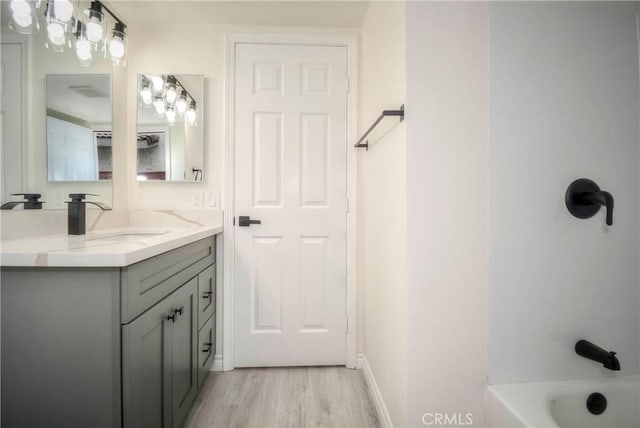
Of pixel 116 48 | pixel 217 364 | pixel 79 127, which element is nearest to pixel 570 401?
pixel 217 364

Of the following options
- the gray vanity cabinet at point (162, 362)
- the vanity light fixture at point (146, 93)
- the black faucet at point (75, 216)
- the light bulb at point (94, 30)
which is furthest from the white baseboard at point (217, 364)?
the light bulb at point (94, 30)

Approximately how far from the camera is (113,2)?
1.65 m

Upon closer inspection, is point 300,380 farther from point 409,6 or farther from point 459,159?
point 409,6

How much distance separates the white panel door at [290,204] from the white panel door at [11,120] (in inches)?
38.3

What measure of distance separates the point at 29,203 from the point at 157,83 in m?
1.05

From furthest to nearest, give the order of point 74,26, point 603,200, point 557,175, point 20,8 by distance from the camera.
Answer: point 74,26 < point 20,8 < point 557,175 < point 603,200

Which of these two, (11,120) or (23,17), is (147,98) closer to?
(23,17)

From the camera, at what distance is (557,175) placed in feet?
3.36

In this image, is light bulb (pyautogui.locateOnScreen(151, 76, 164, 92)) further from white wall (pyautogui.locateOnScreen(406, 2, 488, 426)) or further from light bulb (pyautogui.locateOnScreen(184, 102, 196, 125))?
white wall (pyautogui.locateOnScreen(406, 2, 488, 426))

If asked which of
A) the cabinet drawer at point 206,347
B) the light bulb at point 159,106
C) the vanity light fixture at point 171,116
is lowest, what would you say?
the cabinet drawer at point 206,347

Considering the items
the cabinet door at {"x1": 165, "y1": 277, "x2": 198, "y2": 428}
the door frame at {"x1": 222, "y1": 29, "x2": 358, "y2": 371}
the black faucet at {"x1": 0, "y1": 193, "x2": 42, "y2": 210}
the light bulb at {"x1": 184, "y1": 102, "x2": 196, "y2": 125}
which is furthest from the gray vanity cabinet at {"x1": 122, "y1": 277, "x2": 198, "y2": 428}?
the light bulb at {"x1": 184, "y1": 102, "x2": 196, "y2": 125}

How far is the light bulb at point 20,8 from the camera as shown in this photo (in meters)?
1.10

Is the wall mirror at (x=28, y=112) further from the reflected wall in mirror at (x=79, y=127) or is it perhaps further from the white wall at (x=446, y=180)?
the white wall at (x=446, y=180)

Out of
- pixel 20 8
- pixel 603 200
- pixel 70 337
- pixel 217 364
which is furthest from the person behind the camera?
pixel 217 364
